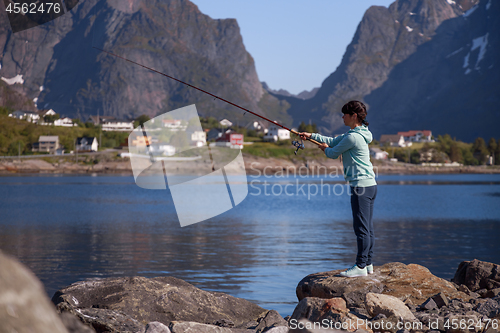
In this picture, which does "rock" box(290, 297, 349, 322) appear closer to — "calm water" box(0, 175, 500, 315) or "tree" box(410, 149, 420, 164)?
"calm water" box(0, 175, 500, 315)

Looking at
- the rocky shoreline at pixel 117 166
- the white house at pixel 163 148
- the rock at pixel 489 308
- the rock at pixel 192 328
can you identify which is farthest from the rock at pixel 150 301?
the rocky shoreline at pixel 117 166

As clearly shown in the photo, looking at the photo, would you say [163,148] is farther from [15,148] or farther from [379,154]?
[379,154]

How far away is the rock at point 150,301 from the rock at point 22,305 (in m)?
5.41

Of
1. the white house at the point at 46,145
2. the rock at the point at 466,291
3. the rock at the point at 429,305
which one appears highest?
the white house at the point at 46,145

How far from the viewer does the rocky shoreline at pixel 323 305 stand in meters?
6.64

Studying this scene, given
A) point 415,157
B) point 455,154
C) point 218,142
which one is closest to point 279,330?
point 218,142

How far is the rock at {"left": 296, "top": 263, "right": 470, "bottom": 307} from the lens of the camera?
25.8 feet

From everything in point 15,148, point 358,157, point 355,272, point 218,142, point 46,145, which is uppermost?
point 46,145

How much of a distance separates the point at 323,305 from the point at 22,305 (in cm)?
518

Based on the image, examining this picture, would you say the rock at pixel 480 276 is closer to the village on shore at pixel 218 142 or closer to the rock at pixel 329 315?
the rock at pixel 329 315

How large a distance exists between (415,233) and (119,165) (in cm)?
11390

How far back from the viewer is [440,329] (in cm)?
650

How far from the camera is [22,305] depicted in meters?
2.31

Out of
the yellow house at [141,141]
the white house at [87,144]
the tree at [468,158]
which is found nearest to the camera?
the yellow house at [141,141]
